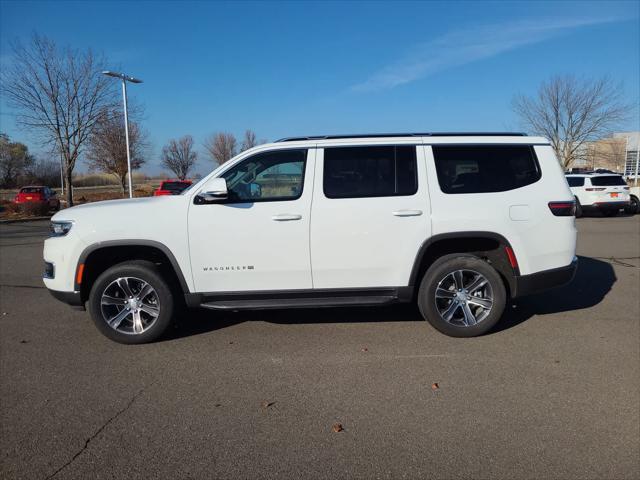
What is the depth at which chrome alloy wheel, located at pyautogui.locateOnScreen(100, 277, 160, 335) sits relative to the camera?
4.62 m

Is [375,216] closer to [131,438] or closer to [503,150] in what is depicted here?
[503,150]

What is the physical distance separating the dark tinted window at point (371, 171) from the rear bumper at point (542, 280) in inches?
56.9

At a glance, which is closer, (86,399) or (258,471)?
(258,471)

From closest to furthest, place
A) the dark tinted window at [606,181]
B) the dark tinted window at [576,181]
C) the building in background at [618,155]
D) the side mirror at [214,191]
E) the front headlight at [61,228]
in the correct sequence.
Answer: the side mirror at [214,191] → the front headlight at [61,228] → the dark tinted window at [606,181] → the dark tinted window at [576,181] → the building in background at [618,155]

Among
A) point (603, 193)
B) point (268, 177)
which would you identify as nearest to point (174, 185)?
point (603, 193)

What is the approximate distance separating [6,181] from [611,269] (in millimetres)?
59532

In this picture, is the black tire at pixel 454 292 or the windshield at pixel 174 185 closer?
the black tire at pixel 454 292

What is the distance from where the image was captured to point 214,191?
438 cm

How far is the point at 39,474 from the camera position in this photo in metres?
2.67

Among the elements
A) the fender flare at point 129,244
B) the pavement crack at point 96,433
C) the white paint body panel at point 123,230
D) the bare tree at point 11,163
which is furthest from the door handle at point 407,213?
the bare tree at point 11,163

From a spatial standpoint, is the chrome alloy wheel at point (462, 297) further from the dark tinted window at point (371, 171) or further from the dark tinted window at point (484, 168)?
the dark tinted window at point (371, 171)

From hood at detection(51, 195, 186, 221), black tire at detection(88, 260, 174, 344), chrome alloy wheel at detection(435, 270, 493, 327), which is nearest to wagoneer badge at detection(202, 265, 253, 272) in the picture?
black tire at detection(88, 260, 174, 344)

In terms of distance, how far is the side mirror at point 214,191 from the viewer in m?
4.36

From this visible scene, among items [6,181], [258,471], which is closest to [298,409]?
[258,471]
